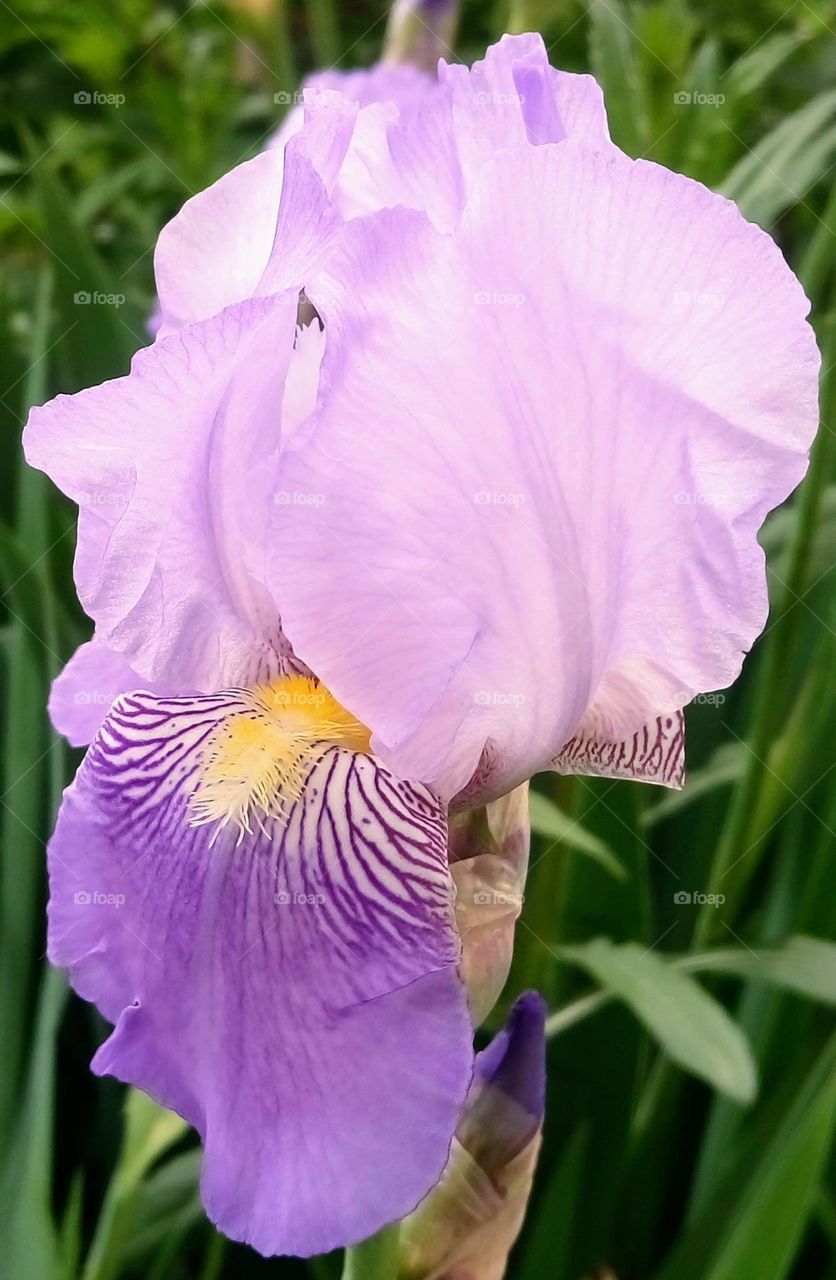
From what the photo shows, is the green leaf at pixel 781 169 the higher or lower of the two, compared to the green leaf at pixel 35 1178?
higher

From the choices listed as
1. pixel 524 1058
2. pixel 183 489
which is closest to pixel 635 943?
pixel 524 1058

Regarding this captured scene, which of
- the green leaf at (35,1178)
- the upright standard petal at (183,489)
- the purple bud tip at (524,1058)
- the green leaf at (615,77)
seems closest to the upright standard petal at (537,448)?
the upright standard petal at (183,489)

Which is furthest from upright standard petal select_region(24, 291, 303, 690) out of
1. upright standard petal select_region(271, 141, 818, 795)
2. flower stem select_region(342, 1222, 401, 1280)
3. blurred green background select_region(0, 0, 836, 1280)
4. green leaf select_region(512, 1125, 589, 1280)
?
green leaf select_region(512, 1125, 589, 1280)

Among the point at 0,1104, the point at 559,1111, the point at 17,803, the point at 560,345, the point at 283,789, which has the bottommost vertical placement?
the point at 559,1111

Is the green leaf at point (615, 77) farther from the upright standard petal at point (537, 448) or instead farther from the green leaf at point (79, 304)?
the upright standard petal at point (537, 448)

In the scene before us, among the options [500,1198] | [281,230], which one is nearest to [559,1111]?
[500,1198]

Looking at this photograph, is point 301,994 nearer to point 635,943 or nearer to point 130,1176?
point 130,1176

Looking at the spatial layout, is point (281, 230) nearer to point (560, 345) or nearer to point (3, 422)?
point (560, 345)

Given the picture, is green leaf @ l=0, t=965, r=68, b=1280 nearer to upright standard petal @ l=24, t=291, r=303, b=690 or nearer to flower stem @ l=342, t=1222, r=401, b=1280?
flower stem @ l=342, t=1222, r=401, b=1280
